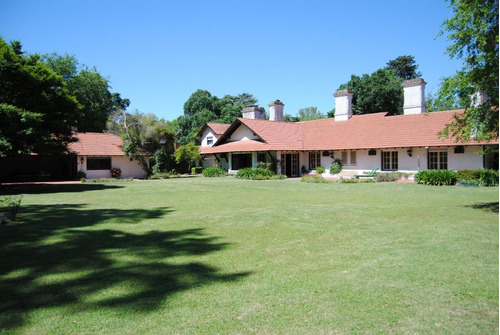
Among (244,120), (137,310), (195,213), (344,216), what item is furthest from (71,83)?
(137,310)

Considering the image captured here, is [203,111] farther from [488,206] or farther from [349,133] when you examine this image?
[488,206]

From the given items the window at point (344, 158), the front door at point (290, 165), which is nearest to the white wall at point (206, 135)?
the front door at point (290, 165)

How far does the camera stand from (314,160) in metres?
31.7

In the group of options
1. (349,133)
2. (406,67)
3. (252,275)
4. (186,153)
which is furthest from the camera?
(406,67)

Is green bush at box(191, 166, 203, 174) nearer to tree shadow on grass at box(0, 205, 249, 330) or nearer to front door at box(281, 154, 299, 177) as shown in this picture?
front door at box(281, 154, 299, 177)

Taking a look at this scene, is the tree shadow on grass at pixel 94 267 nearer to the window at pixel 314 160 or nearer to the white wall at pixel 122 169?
the window at pixel 314 160

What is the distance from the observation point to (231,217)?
10297mm

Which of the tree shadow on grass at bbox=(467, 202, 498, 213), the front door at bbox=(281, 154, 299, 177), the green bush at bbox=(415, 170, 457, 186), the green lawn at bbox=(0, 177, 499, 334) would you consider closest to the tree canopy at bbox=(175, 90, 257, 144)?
the front door at bbox=(281, 154, 299, 177)

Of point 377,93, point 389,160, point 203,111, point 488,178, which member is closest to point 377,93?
point 377,93

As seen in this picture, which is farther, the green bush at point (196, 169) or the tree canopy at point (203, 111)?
the tree canopy at point (203, 111)

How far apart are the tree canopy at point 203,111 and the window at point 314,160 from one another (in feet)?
83.1

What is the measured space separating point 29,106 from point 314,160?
21139 mm

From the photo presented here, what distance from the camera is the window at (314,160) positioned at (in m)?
31.3

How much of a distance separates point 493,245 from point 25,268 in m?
8.05
